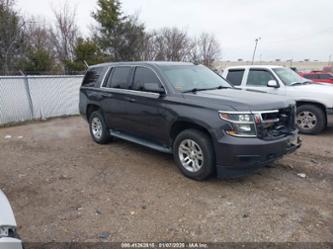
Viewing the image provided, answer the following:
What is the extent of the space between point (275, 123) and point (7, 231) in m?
3.45

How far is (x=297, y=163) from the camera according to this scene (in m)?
4.85

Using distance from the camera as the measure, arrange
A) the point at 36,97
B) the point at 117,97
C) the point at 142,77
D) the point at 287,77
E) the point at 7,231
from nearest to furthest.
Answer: the point at 7,231 < the point at 142,77 < the point at 117,97 < the point at 287,77 < the point at 36,97

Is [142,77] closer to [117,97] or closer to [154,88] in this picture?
[154,88]

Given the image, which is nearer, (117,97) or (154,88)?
(154,88)

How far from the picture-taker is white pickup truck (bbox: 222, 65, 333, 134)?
21.8ft

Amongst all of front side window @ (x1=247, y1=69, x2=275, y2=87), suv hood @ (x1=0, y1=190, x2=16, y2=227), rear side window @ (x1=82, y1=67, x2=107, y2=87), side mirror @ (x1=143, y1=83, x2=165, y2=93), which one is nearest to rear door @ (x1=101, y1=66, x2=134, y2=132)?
rear side window @ (x1=82, y1=67, x2=107, y2=87)

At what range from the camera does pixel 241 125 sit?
3562mm

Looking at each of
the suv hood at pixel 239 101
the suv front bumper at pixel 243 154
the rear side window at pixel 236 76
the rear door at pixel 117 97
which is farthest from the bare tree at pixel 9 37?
the suv front bumper at pixel 243 154

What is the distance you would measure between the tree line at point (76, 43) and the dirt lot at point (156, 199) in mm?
10936

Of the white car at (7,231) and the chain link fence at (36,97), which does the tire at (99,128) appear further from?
the chain link fence at (36,97)

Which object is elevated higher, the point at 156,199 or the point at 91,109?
the point at 91,109

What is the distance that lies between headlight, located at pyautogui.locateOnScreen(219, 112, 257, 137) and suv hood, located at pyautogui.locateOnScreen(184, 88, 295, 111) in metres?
0.09

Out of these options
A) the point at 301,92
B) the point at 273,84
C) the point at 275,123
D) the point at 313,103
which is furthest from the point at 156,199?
the point at 313,103

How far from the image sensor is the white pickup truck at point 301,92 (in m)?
6.64
